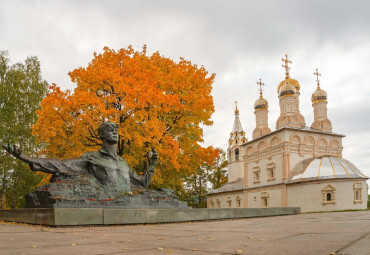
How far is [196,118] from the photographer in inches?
637

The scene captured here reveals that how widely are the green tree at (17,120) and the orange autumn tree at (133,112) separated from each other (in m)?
6.31

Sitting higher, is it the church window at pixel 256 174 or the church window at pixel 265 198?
the church window at pixel 256 174

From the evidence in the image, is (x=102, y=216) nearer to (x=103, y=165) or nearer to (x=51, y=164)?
(x=103, y=165)

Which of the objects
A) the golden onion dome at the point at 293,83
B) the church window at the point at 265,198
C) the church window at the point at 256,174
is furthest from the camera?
the golden onion dome at the point at 293,83

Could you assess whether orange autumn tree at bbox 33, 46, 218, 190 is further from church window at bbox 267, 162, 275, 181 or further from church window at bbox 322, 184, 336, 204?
church window at bbox 267, 162, 275, 181

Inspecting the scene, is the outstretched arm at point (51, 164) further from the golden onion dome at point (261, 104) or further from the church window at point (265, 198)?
the golden onion dome at point (261, 104)

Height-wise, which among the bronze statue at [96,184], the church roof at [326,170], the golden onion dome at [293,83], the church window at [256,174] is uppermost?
the golden onion dome at [293,83]

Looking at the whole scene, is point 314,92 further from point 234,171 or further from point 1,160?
point 1,160

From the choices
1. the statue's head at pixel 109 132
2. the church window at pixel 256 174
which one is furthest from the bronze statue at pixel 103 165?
the church window at pixel 256 174

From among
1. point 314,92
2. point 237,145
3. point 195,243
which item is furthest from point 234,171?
point 195,243

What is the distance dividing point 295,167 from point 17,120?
27501mm

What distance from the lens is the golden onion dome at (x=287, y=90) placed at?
4228cm

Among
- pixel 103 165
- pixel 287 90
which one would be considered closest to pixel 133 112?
pixel 103 165

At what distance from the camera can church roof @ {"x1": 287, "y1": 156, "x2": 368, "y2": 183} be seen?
3133cm
